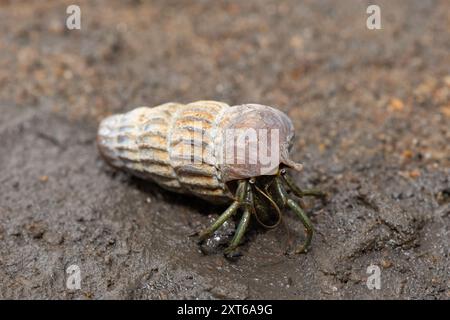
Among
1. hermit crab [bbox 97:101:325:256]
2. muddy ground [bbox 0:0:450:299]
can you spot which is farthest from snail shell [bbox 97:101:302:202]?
muddy ground [bbox 0:0:450:299]

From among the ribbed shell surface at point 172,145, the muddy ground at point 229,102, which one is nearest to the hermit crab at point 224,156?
the ribbed shell surface at point 172,145

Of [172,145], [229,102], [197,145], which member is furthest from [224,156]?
[229,102]

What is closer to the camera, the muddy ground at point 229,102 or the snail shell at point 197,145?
the snail shell at point 197,145

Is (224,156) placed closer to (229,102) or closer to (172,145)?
(172,145)

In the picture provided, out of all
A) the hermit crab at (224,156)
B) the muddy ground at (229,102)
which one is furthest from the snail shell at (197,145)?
the muddy ground at (229,102)

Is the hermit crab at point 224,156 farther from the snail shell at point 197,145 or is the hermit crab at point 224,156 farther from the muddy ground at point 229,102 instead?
the muddy ground at point 229,102
